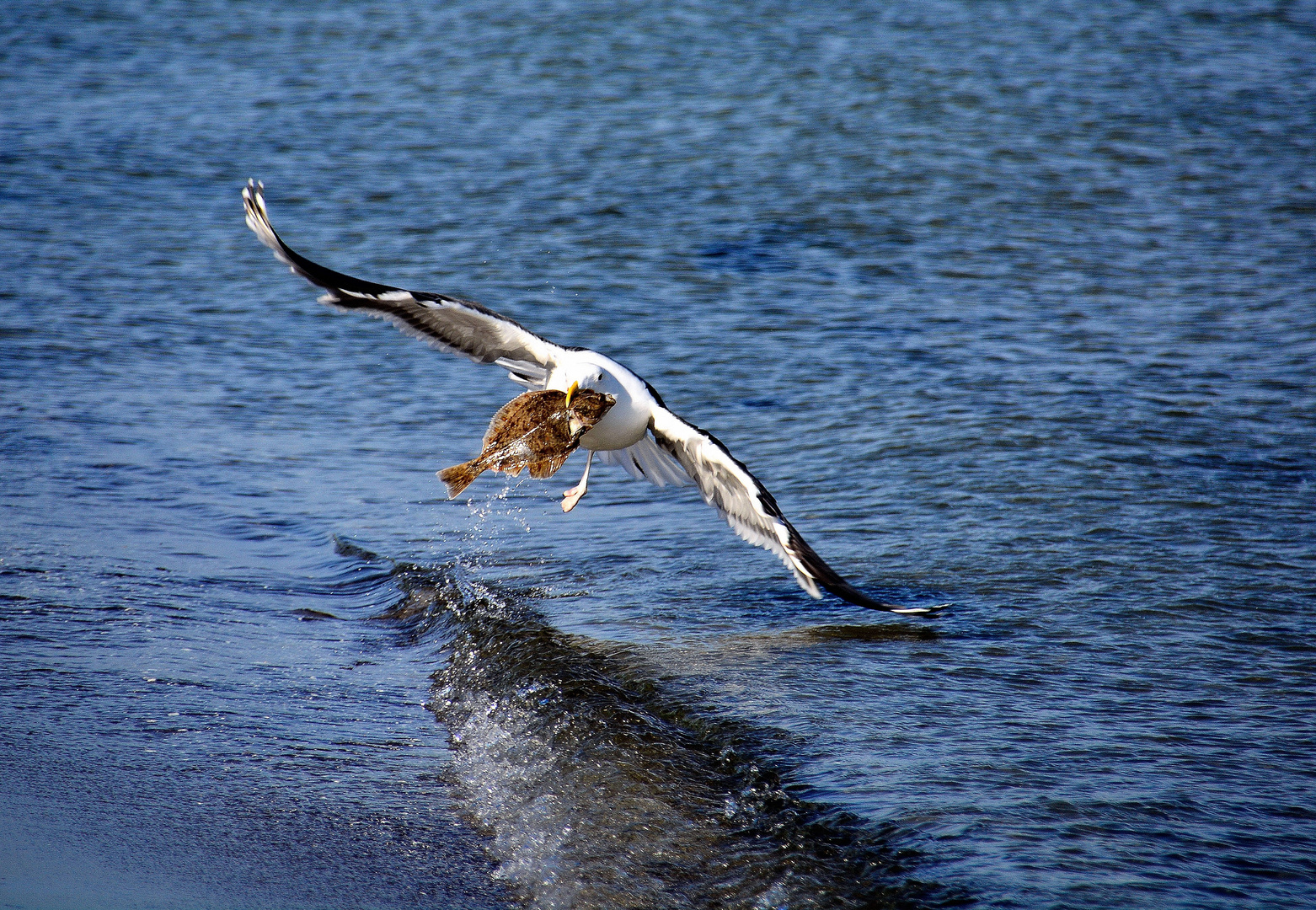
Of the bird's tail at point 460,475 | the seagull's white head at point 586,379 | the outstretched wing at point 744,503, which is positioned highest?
the seagull's white head at point 586,379

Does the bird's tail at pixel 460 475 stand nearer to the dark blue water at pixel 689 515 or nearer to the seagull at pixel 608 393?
the seagull at pixel 608 393

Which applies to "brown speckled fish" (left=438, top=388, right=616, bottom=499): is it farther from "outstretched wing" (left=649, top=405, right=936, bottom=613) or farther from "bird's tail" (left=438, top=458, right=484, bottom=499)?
"outstretched wing" (left=649, top=405, right=936, bottom=613)

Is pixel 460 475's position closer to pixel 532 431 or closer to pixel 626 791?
pixel 532 431

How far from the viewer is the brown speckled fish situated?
4.95 meters

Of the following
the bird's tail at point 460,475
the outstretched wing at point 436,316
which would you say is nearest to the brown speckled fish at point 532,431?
the bird's tail at point 460,475

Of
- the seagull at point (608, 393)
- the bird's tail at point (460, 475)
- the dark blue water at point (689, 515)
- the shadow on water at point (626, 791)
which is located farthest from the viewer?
the seagull at point (608, 393)

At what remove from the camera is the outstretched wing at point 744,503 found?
16.2ft

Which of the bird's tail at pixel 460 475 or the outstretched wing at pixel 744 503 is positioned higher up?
the bird's tail at pixel 460 475

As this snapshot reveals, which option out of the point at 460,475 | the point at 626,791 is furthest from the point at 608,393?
the point at 626,791

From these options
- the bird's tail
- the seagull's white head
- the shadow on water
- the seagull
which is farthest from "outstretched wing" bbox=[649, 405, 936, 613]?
the bird's tail

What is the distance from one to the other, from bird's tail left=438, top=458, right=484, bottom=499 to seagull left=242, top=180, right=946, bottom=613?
43 cm

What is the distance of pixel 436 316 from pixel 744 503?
145 centimetres

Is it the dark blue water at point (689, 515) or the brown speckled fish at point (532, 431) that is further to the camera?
the brown speckled fish at point (532, 431)

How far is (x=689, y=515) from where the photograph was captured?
21.8 feet
